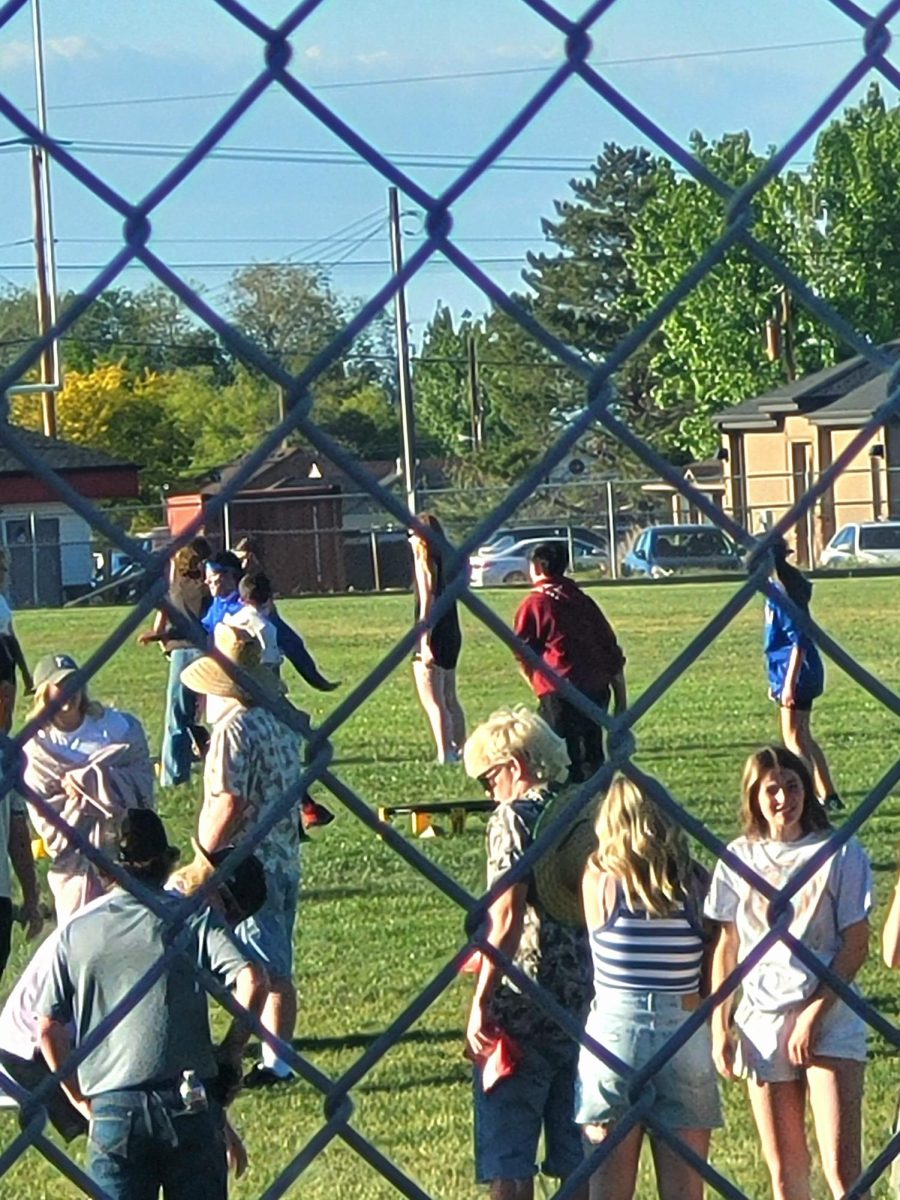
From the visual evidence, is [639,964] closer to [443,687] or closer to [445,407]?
[443,687]

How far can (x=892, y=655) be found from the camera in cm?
2008

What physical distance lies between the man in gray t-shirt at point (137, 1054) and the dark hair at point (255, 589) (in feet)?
22.3

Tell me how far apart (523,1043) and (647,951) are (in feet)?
1.96

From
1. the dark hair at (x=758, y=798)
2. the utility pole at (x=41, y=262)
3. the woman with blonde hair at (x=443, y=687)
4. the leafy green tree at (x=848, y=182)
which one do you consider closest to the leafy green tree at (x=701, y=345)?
the leafy green tree at (x=848, y=182)

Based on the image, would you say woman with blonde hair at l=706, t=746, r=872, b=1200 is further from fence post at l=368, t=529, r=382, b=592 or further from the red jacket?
fence post at l=368, t=529, r=382, b=592

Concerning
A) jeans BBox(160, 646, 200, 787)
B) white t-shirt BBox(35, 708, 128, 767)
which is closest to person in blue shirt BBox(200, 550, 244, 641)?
jeans BBox(160, 646, 200, 787)

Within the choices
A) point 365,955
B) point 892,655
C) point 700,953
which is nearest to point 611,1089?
point 700,953

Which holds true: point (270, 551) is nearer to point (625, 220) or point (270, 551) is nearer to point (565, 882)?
point (625, 220)

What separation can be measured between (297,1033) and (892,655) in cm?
1361

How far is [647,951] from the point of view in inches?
169

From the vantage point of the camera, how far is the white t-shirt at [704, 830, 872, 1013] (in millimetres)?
4410

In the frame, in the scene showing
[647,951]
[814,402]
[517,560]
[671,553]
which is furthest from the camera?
[814,402]

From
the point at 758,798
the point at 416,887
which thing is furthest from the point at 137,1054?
the point at 416,887

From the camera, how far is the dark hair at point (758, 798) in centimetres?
491
